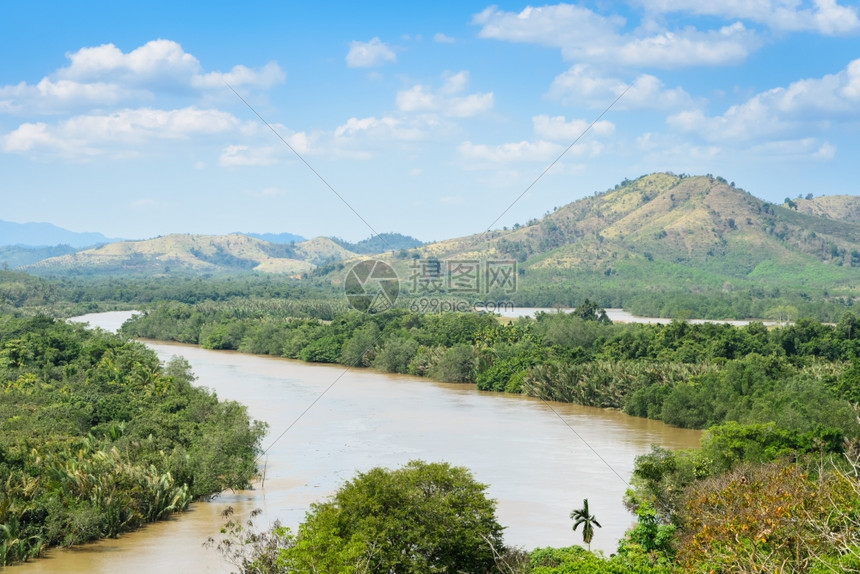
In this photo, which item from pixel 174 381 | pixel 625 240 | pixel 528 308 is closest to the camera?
pixel 174 381

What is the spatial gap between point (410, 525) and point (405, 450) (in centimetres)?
2124

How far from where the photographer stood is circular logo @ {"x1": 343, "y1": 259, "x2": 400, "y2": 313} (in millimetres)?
87438

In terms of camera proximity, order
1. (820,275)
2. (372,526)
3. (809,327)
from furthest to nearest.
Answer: (820,275) < (809,327) < (372,526)

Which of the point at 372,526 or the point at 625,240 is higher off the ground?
the point at 625,240

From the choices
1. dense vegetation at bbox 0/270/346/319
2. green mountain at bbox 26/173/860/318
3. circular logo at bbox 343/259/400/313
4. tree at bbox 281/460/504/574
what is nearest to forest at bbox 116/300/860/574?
tree at bbox 281/460/504/574

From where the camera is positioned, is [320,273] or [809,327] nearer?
[809,327]

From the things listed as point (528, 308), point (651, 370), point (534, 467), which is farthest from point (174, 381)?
point (528, 308)

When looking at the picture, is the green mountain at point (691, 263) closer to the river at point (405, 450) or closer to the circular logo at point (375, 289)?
the circular logo at point (375, 289)

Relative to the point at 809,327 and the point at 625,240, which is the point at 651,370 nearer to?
the point at 809,327

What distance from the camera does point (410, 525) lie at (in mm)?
22781

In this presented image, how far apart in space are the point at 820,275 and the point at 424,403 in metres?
128

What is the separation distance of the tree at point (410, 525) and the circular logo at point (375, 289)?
5574 cm

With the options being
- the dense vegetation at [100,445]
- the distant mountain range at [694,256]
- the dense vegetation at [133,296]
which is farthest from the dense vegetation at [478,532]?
the distant mountain range at [694,256]

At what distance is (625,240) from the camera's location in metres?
190
